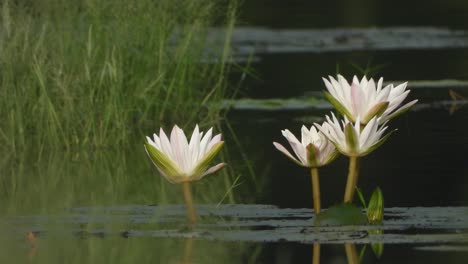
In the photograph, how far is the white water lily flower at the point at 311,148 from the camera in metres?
6.20

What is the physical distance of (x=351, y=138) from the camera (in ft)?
20.1

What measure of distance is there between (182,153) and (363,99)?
0.79m

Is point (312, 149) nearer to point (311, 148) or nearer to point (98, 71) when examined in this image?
point (311, 148)

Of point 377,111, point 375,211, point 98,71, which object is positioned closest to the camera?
point 375,211

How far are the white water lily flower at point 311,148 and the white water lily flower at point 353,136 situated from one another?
0.08 meters

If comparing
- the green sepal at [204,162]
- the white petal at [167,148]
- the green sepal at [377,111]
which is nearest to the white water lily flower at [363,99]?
the green sepal at [377,111]

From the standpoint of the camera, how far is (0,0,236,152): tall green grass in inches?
390

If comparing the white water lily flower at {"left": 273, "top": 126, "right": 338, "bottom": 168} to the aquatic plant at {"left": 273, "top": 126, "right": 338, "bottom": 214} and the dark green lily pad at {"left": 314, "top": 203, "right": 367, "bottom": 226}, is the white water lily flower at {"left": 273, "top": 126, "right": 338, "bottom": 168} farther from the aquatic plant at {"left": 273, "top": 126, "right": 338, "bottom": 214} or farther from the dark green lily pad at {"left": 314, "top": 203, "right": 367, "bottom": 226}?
the dark green lily pad at {"left": 314, "top": 203, "right": 367, "bottom": 226}

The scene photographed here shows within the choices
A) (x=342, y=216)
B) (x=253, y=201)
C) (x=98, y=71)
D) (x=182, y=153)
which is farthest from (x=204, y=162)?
(x=98, y=71)

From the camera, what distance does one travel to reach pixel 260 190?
7758 mm

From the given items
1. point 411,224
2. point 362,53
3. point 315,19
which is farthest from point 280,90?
point 315,19

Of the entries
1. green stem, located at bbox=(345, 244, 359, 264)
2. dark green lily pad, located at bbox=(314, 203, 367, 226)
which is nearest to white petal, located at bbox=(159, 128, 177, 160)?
dark green lily pad, located at bbox=(314, 203, 367, 226)

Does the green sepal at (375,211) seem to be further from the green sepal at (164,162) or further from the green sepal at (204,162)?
the green sepal at (164,162)

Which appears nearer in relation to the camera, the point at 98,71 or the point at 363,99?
the point at 363,99
